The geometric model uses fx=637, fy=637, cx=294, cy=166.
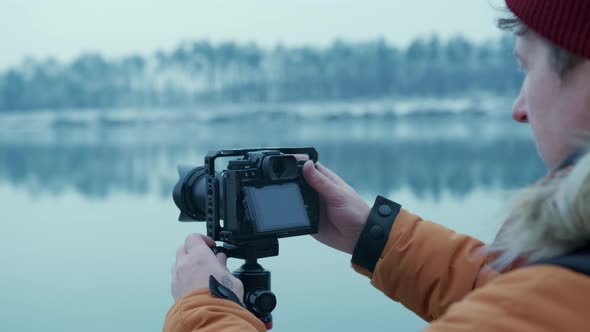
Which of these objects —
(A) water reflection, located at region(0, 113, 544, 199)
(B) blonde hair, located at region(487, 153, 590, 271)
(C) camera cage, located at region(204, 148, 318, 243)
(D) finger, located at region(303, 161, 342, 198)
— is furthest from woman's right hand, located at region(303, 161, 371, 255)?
(A) water reflection, located at region(0, 113, 544, 199)

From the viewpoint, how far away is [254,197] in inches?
33.9

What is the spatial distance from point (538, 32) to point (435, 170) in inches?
169

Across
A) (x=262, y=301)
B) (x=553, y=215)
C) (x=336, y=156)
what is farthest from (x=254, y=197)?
(x=336, y=156)

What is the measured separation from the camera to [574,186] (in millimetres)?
464

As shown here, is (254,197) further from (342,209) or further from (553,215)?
(553,215)

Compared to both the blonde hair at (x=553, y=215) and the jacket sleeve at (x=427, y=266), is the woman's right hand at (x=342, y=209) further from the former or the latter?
the blonde hair at (x=553, y=215)

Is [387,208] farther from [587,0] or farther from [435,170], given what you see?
[435,170]

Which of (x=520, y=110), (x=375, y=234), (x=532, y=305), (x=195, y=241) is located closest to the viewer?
(x=532, y=305)

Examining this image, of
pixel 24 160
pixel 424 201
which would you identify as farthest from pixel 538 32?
pixel 24 160

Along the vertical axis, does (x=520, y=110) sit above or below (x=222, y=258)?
above

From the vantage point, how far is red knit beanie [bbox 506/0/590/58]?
515mm

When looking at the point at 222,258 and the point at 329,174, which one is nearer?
the point at 222,258

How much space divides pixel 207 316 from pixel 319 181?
377 millimetres

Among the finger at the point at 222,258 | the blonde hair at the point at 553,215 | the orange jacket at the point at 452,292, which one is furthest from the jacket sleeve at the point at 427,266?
the blonde hair at the point at 553,215
